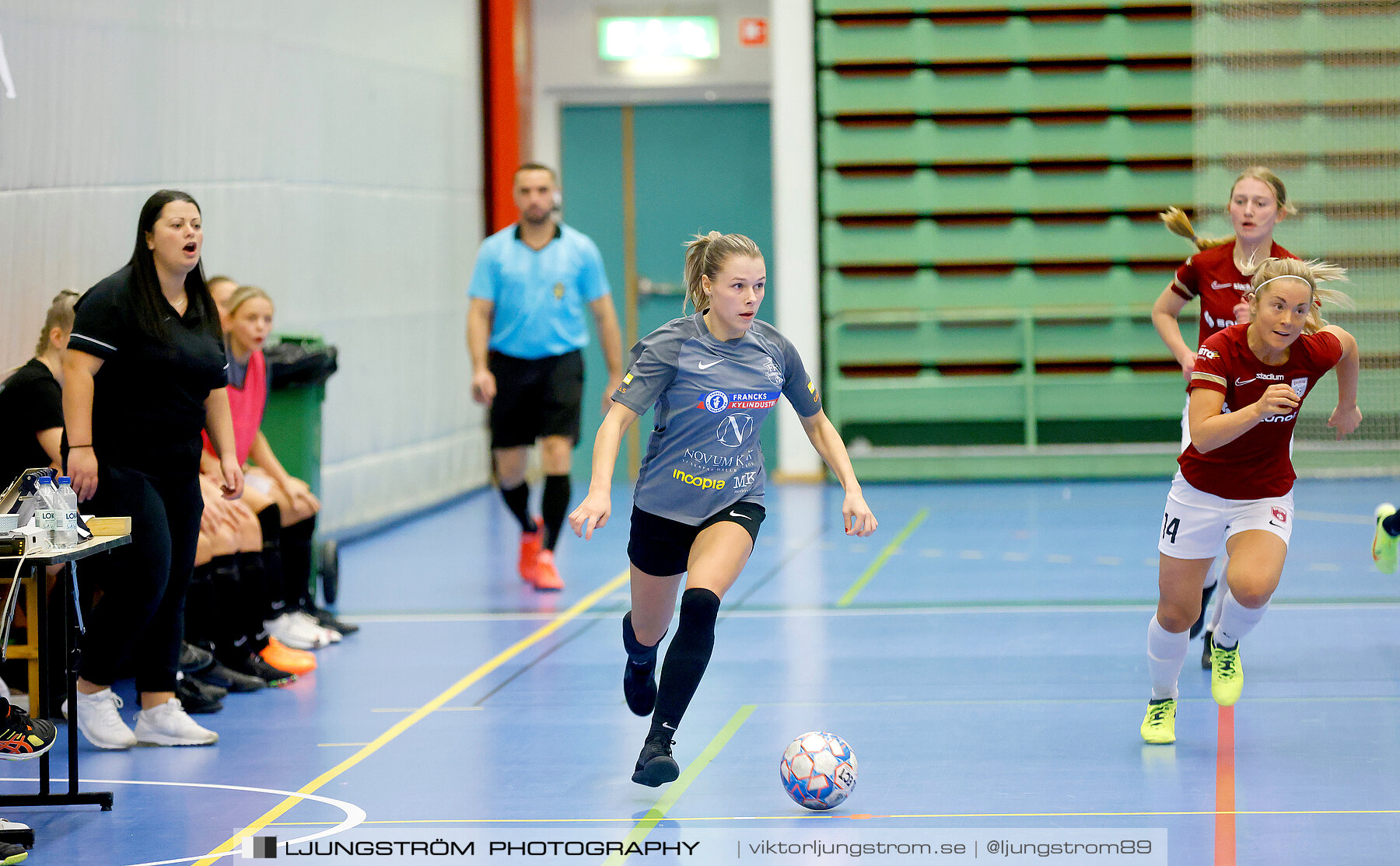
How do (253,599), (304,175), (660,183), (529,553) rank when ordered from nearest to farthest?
(253,599), (529,553), (304,175), (660,183)

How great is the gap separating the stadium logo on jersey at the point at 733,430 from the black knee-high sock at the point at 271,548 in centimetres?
245

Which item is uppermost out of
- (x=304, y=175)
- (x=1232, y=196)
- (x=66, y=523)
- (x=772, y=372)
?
(x=304, y=175)

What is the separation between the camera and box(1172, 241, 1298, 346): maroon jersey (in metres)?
5.75

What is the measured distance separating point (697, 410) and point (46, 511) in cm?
182

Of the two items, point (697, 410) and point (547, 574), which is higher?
point (697, 410)

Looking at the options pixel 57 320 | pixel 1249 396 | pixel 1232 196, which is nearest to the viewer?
pixel 1249 396

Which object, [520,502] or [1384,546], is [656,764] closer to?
[1384,546]

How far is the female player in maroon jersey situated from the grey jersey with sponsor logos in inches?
65.2

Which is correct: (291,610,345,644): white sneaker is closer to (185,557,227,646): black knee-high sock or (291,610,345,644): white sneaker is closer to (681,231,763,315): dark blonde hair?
(185,557,227,646): black knee-high sock

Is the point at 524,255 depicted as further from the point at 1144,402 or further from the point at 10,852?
the point at 1144,402

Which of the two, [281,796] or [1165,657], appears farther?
[1165,657]

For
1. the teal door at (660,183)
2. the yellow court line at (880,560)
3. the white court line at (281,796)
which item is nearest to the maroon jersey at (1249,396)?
the white court line at (281,796)

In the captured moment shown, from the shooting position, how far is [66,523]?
434cm

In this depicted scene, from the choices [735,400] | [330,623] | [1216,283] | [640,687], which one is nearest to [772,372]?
[735,400]
